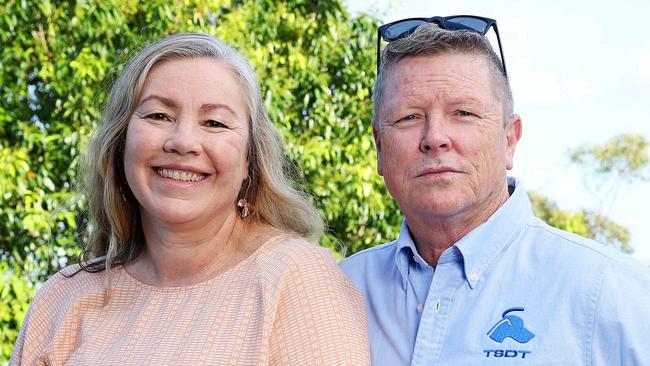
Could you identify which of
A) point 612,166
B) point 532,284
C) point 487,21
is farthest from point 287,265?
point 612,166

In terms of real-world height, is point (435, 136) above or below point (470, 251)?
above

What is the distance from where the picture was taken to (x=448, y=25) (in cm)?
271

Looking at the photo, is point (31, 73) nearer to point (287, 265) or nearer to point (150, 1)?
point (150, 1)

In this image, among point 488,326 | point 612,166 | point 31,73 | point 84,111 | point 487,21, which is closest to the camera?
point 488,326

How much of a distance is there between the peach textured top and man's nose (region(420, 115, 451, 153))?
1.75ft

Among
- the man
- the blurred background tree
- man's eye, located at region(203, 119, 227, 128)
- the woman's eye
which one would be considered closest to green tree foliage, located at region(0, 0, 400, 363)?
the blurred background tree

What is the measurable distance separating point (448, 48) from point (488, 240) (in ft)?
Answer: 1.98

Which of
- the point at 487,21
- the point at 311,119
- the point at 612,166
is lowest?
the point at 612,166

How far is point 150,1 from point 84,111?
3.25ft

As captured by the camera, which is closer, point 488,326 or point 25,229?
point 488,326

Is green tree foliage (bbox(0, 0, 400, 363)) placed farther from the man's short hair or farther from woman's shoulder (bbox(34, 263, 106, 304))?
the man's short hair

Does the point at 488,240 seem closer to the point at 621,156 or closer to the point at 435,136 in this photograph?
the point at 435,136

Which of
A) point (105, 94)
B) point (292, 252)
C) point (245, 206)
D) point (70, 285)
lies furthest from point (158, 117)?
point (105, 94)

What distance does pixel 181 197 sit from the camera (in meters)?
2.86
